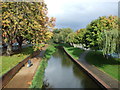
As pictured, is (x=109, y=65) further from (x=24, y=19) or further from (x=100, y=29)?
(x=24, y=19)

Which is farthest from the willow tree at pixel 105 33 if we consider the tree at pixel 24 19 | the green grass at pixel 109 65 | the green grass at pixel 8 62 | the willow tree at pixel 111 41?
the green grass at pixel 8 62

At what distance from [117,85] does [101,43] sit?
15.8 feet

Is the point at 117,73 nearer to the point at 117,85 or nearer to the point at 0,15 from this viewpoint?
the point at 117,85

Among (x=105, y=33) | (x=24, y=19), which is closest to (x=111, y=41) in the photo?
(x=105, y=33)

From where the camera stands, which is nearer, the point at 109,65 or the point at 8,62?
the point at 8,62

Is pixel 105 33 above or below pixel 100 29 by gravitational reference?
below

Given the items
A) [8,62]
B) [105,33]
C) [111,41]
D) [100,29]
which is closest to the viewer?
[111,41]

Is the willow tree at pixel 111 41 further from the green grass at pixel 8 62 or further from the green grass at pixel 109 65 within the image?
the green grass at pixel 8 62

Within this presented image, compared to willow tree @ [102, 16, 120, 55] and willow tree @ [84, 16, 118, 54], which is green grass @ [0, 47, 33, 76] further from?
willow tree @ [102, 16, 120, 55]

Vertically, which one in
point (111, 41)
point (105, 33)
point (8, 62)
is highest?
point (105, 33)

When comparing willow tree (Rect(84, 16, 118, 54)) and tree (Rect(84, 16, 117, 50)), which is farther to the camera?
tree (Rect(84, 16, 117, 50))

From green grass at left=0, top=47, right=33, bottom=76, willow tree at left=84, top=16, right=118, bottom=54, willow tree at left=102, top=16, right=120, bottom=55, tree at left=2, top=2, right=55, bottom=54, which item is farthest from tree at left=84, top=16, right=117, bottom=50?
green grass at left=0, top=47, right=33, bottom=76

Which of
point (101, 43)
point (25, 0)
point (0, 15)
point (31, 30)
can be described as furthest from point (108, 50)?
point (0, 15)

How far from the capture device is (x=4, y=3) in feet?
37.7
